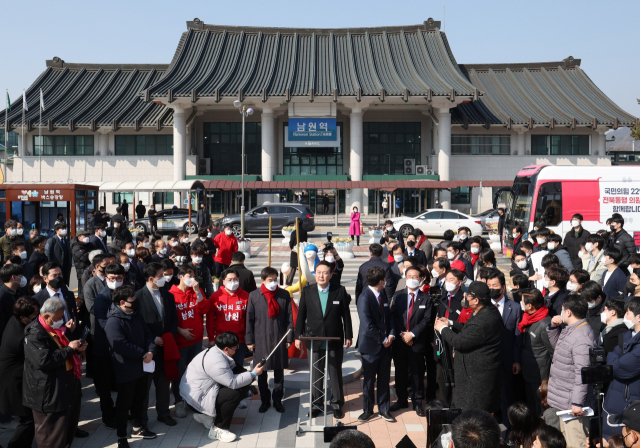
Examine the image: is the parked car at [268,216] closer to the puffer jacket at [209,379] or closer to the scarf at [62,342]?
the puffer jacket at [209,379]

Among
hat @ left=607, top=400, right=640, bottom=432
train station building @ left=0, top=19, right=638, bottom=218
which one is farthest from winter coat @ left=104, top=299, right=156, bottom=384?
train station building @ left=0, top=19, right=638, bottom=218

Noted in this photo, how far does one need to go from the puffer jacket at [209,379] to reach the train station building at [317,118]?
28.8 metres

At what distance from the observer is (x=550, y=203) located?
56.7 feet

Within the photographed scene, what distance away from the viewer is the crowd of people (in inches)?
205

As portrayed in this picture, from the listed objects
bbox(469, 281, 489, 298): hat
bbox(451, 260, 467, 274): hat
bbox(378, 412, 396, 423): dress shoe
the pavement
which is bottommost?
the pavement

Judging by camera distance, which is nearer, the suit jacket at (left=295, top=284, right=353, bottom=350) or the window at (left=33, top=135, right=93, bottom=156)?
the suit jacket at (left=295, top=284, right=353, bottom=350)

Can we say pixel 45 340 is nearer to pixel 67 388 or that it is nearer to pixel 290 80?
pixel 67 388

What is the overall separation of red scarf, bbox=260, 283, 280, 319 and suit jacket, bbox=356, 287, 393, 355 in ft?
3.55

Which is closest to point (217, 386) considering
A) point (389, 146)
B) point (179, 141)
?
point (179, 141)

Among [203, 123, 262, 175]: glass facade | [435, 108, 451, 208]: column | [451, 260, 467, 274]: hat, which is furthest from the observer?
[203, 123, 262, 175]: glass facade

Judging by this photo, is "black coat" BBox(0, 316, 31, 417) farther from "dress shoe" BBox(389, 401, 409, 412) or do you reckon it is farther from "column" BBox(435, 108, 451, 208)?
"column" BBox(435, 108, 451, 208)

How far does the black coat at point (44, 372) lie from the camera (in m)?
5.17

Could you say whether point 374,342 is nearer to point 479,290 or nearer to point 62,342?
point 479,290

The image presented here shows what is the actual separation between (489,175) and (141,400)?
121 ft
